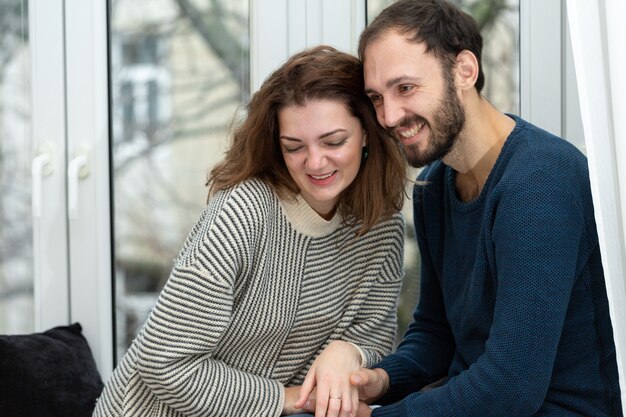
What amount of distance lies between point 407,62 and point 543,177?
0.30m

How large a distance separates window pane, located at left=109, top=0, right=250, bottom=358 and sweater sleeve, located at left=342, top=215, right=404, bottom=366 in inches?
24.7

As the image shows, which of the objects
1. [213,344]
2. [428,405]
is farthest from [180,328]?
[428,405]

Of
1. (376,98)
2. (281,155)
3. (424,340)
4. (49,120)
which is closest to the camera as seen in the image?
(376,98)

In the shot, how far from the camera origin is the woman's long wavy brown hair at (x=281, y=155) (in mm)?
1668

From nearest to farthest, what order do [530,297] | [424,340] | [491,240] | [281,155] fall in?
[530,297] → [491,240] → [281,155] → [424,340]

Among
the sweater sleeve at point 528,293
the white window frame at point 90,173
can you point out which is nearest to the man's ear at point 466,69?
the sweater sleeve at point 528,293

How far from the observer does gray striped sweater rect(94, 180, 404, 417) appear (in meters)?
1.60

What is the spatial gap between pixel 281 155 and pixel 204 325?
0.37 meters

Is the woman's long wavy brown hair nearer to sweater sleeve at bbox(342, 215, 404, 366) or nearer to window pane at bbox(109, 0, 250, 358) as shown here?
sweater sleeve at bbox(342, 215, 404, 366)

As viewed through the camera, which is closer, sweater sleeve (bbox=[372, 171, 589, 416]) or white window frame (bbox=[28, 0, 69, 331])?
sweater sleeve (bbox=[372, 171, 589, 416])

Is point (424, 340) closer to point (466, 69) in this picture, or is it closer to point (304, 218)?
point (304, 218)

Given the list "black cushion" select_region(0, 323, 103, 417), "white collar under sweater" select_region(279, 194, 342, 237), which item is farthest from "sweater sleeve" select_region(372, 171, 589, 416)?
"black cushion" select_region(0, 323, 103, 417)

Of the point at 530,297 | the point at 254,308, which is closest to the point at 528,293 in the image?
the point at 530,297

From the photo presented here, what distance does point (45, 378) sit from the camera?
2051 mm
